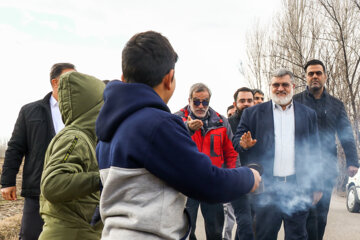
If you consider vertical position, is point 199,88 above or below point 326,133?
above

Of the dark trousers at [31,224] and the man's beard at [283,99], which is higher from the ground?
the man's beard at [283,99]

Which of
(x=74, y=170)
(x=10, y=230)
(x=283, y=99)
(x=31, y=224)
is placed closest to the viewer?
(x=74, y=170)

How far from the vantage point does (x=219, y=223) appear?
5176mm

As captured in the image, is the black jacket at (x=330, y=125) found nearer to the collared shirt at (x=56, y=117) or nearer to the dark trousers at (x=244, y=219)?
the dark trousers at (x=244, y=219)

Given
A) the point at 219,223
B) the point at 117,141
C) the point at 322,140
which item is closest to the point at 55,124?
the point at 219,223

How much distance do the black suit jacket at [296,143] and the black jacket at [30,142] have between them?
206cm

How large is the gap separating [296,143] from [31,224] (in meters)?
2.77

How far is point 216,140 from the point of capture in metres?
5.31

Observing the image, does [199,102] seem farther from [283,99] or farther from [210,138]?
[283,99]

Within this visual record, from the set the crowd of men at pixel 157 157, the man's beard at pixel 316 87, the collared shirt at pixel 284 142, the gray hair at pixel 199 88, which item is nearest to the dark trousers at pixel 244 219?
the crowd of men at pixel 157 157

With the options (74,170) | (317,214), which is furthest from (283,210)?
(74,170)

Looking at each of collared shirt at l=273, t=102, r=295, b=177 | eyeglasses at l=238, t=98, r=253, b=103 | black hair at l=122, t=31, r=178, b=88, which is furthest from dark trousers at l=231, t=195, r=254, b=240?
black hair at l=122, t=31, r=178, b=88

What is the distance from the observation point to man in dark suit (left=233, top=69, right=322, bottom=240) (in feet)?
Answer: 14.3

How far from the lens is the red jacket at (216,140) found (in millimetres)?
5273
